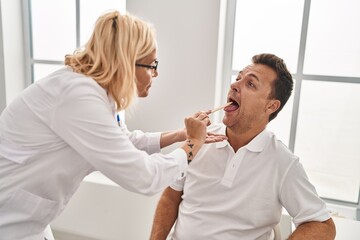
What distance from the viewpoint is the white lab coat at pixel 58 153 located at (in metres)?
0.97

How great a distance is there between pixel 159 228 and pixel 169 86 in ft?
2.82

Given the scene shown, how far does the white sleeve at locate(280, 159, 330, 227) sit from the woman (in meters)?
0.43

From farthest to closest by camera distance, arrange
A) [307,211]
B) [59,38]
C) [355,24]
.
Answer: [59,38]
[355,24]
[307,211]

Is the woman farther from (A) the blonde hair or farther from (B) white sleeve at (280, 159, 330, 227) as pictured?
(B) white sleeve at (280, 159, 330, 227)

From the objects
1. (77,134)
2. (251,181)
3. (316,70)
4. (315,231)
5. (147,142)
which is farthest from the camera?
(316,70)

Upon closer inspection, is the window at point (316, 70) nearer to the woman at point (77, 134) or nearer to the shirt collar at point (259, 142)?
the shirt collar at point (259, 142)

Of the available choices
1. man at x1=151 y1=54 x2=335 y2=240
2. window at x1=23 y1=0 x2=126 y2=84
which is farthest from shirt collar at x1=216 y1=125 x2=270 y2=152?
window at x1=23 y1=0 x2=126 y2=84

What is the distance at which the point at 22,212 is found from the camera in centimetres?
107

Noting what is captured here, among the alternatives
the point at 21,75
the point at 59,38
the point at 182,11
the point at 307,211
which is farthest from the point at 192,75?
the point at 21,75

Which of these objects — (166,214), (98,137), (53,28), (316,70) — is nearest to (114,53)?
(98,137)

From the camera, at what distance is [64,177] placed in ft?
3.53

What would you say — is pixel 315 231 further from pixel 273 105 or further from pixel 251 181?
pixel 273 105

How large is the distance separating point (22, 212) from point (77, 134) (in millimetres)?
346

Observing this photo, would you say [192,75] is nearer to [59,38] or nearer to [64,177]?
[64,177]
